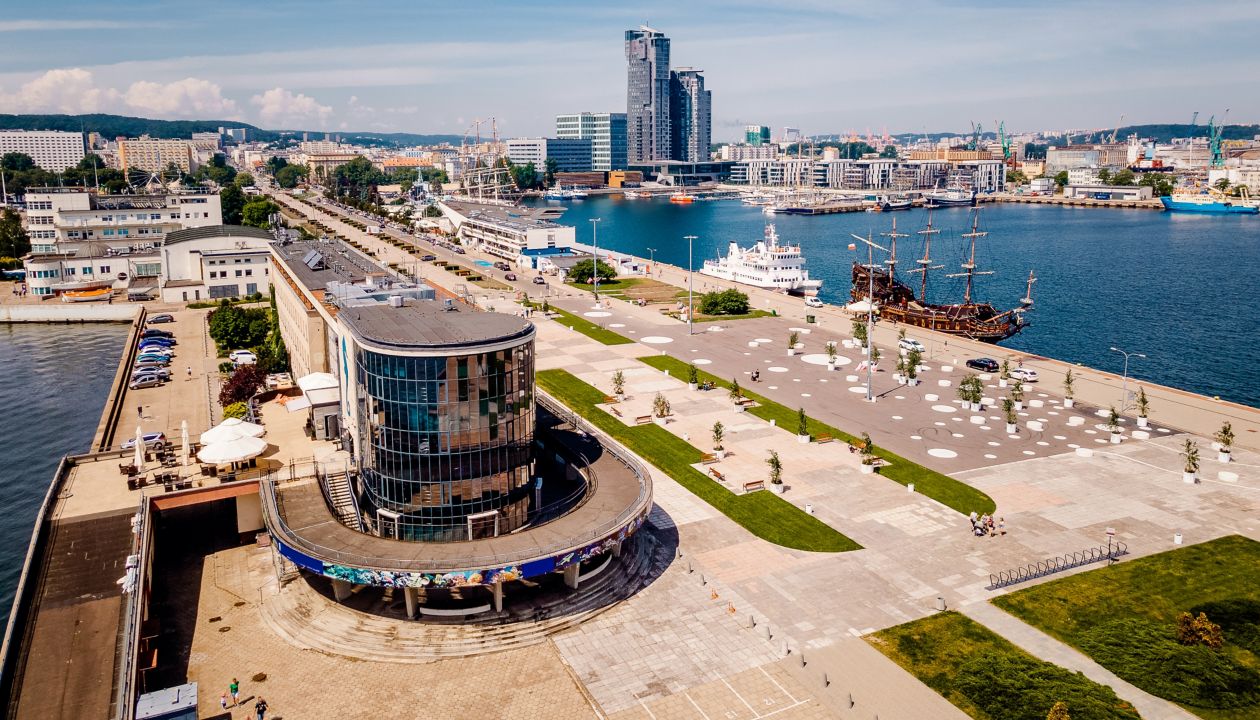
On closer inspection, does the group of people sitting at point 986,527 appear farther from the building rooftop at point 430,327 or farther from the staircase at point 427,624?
the building rooftop at point 430,327

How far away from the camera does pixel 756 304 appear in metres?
116

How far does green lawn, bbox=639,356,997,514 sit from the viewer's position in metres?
50.2

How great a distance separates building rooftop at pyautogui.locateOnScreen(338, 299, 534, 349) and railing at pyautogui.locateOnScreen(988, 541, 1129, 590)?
25447 mm

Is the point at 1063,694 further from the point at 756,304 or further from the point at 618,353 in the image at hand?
the point at 756,304

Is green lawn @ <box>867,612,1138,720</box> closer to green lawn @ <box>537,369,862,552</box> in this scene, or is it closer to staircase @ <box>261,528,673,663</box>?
green lawn @ <box>537,369,862,552</box>

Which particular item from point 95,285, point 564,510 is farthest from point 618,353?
point 95,285

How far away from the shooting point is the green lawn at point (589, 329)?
94.4m

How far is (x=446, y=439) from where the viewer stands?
38250 millimetres

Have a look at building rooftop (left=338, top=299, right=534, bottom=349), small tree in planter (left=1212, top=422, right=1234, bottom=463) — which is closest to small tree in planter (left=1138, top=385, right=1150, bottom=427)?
small tree in planter (left=1212, top=422, right=1234, bottom=463)

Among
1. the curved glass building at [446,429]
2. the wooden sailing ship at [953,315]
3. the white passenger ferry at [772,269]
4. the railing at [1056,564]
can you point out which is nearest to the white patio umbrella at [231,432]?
the curved glass building at [446,429]

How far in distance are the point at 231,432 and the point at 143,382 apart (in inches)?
1363

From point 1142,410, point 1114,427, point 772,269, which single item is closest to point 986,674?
point 1114,427

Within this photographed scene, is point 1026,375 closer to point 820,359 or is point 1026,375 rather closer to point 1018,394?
A: point 1018,394

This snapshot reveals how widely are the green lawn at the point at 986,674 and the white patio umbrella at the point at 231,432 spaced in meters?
33.5
